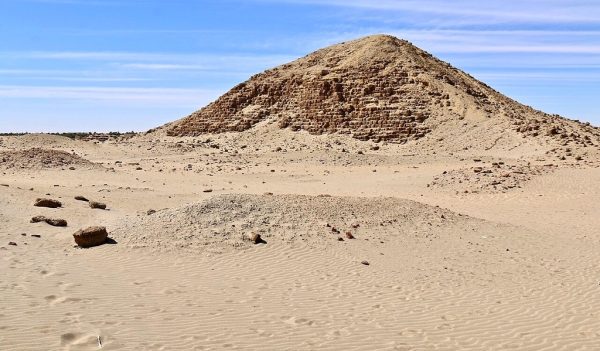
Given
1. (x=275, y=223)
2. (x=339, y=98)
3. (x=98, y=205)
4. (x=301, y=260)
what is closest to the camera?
(x=301, y=260)

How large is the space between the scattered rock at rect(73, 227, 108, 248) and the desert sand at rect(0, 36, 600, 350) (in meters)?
0.21

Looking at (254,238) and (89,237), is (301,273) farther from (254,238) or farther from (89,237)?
(89,237)

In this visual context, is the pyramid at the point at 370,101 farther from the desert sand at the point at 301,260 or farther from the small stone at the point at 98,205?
the small stone at the point at 98,205

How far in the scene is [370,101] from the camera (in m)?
43.1

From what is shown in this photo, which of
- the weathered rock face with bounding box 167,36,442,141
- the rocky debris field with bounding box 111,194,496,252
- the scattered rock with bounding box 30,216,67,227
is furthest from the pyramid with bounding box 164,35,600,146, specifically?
the scattered rock with bounding box 30,216,67,227

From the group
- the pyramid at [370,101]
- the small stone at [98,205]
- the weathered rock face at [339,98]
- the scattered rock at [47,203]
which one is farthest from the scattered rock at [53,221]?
the weathered rock face at [339,98]

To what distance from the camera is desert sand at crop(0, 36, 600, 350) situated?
21.3 ft

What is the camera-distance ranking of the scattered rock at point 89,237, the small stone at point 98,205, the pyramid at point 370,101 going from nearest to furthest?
the scattered rock at point 89,237, the small stone at point 98,205, the pyramid at point 370,101

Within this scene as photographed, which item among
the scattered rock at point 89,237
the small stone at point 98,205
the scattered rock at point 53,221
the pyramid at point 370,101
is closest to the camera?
the scattered rock at point 89,237

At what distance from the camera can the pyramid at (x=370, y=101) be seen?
39344 mm

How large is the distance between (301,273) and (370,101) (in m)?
35.0

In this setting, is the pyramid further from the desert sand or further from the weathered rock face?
the desert sand

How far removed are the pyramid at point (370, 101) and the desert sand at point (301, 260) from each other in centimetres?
1354

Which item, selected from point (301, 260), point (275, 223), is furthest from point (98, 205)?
point (301, 260)
